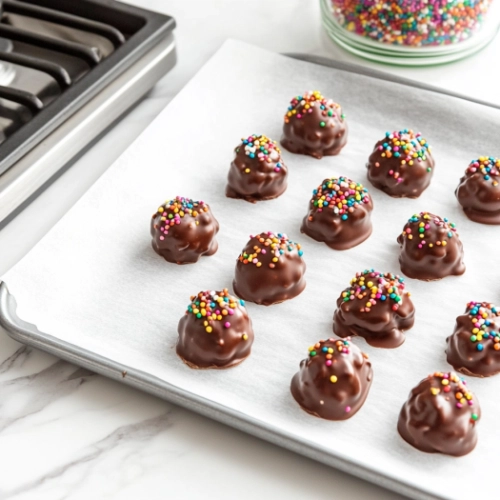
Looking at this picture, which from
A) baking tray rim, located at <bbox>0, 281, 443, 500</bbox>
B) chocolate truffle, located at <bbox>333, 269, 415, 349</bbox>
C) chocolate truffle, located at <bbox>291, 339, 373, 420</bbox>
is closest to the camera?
baking tray rim, located at <bbox>0, 281, 443, 500</bbox>

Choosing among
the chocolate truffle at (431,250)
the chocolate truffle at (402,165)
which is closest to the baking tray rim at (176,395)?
the chocolate truffle at (431,250)

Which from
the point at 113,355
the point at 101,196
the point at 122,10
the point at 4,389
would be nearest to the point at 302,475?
the point at 113,355

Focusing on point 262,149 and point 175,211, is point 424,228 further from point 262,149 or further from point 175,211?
point 175,211

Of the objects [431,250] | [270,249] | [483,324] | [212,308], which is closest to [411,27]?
[431,250]

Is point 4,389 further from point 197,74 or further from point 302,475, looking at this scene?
point 197,74

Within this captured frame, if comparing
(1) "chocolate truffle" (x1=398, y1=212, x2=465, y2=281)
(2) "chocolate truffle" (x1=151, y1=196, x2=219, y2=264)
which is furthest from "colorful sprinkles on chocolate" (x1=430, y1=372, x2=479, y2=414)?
(2) "chocolate truffle" (x1=151, y1=196, x2=219, y2=264)

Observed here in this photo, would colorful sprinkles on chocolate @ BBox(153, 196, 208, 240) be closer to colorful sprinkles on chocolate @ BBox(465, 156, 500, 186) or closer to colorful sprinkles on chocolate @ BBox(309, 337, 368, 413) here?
colorful sprinkles on chocolate @ BBox(309, 337, 368, 413)

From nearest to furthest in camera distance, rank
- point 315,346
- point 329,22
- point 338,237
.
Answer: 1. point 315,346
2. point 338,237
3. point 329,22
